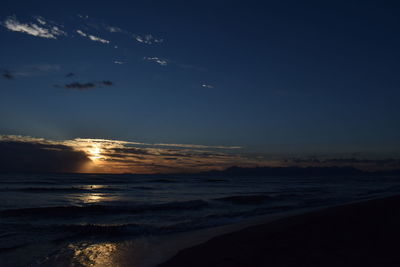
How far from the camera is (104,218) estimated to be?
15.4 m

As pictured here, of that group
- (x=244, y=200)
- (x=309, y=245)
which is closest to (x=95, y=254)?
(x=309, y=245)

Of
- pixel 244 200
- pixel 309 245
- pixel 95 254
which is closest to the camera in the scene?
pixel 309 245

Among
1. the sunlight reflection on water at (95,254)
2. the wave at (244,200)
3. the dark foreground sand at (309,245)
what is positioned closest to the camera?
the dark foreground sand at (309,245)

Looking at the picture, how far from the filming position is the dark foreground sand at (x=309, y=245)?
20.2 ft

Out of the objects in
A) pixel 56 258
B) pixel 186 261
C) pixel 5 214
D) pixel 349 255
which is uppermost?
pixel 349 255

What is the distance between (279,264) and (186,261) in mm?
2228

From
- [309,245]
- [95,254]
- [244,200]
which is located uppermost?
[309,245]

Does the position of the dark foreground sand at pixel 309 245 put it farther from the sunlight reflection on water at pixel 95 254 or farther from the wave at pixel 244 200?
the wave at pixel 244 200

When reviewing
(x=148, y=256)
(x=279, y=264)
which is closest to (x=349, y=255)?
(x=279, y=264)

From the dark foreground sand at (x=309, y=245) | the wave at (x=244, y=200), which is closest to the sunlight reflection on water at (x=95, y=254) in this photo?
the dark foreground sand at (x=309, y=245)

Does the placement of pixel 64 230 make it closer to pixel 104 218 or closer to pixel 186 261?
pixel 104 218

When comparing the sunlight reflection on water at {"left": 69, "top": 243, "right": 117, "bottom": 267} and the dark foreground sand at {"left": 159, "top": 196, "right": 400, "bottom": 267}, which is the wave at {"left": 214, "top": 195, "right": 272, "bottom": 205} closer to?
the dark foreground sand at {"left": 159, "top": 196, "right": 400, "bottom": 267}

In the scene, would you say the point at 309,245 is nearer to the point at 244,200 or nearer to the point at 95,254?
the point at 95,254

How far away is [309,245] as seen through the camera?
24.5 feet
